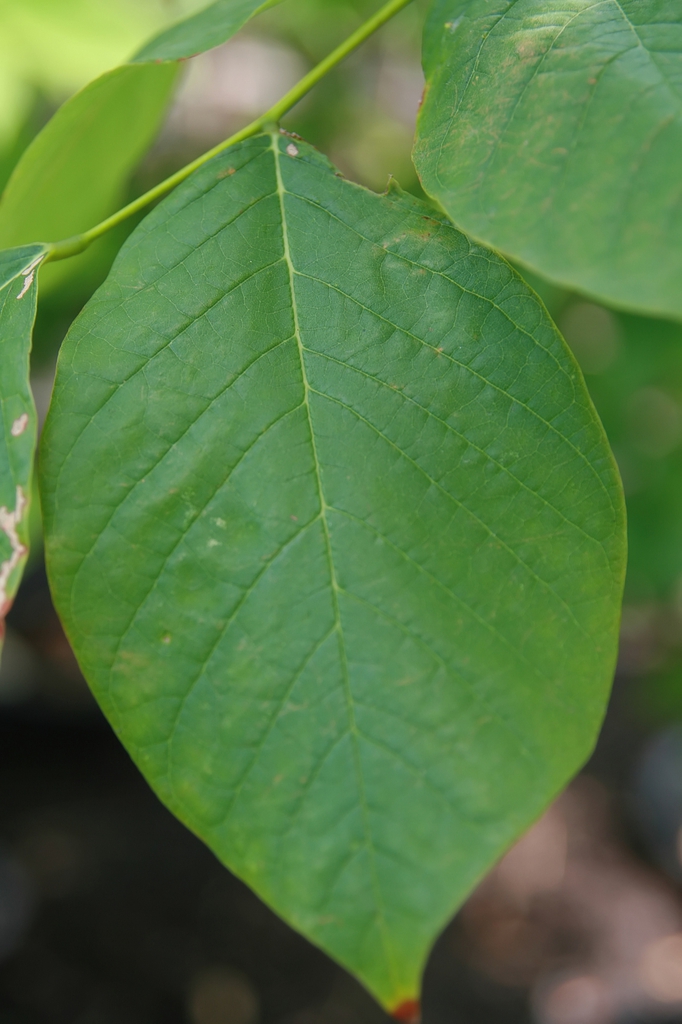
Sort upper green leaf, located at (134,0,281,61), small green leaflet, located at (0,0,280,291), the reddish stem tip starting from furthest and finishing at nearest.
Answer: small green leaflet, located at (0,0,280,291)
upper green leaf, located at (134,0,281,61)
the reddish stem tip

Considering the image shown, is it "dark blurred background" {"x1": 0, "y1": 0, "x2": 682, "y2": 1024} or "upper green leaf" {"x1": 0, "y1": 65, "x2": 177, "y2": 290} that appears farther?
"dark blurred background" {"x1": 0, "y1": 0, "x2": 682, "y2": 1024}

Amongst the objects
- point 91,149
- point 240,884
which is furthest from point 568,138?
point 240,884

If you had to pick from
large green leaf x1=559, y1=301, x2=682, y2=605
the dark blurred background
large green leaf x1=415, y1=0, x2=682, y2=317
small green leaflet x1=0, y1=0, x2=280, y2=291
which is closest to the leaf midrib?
large green leaf x1=415, y1=0, x2=682, y2=317

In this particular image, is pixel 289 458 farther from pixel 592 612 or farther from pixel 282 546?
pixel 592 612

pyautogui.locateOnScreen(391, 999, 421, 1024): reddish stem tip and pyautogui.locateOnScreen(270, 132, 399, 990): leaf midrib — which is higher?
pyautogui.locateOnScreen(270, 132, 399, 990): leaf midrib

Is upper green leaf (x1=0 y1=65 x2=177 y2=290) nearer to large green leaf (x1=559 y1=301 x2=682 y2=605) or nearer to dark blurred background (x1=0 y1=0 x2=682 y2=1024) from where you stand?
dark blurred background (x1=0 y1=0 x2=682 y2=1024)

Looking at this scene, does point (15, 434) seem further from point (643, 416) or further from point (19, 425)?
point (643, 416)
